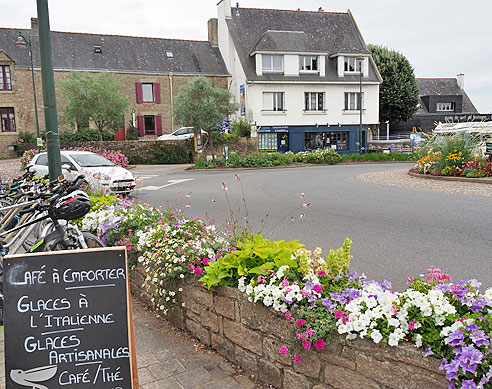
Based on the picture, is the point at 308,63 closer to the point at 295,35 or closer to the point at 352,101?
the point at 295,35

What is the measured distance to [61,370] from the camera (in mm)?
2443

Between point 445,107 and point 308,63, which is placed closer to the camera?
point 308,63

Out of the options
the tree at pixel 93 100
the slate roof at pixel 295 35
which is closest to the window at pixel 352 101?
the slate roof at pixel 295 35

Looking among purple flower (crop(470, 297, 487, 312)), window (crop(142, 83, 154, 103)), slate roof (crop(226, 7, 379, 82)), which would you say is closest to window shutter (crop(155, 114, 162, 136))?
window (crop(142, 83, 154, 103))

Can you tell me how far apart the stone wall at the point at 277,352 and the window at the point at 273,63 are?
3406 cm

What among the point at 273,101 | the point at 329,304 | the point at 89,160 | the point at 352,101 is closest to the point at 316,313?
the point at 329,304

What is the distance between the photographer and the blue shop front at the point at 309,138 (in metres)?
36.6

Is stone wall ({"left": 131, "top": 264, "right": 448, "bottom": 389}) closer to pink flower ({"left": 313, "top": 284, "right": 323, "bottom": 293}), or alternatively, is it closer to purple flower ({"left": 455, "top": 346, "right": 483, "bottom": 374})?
purple flower ({"left": 455, "top": 346, "right": 483, "bottom": 374})

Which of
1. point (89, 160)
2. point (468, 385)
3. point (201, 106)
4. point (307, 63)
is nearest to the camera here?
point (468, 385)

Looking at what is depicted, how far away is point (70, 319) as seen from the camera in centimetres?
249

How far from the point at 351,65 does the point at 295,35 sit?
17.8 feet

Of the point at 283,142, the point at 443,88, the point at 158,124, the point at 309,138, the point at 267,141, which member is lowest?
the point at 283,142

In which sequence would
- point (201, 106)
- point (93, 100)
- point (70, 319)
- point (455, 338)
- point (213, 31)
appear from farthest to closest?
point (213, 31) → point (93, 100) → point (201, 106) → point (70, 319) → point (455, 338)

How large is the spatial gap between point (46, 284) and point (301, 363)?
1603 mm
